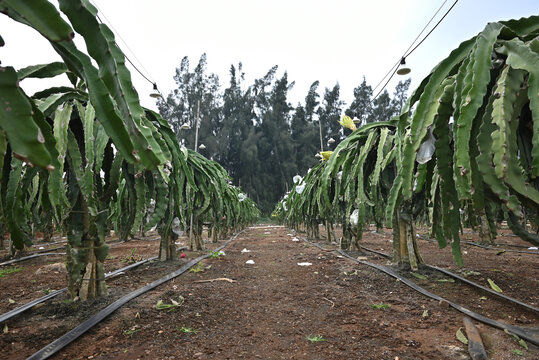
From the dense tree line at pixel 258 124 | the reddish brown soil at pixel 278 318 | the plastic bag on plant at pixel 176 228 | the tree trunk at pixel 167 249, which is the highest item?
the dense tree line at pixel 258 124

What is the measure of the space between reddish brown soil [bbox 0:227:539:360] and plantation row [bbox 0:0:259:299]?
1.59 feet

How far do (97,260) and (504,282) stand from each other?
3.41 meters

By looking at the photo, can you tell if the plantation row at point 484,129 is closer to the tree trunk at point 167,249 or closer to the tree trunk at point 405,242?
the tree trunk at point 405,242

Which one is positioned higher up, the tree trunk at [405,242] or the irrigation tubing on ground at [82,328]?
the tree trunk at [405,242]

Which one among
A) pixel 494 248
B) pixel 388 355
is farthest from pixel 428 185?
pixel 494 248

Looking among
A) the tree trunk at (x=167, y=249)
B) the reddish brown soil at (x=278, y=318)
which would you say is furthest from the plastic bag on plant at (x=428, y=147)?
the tree trunk at (x=167, y=249)

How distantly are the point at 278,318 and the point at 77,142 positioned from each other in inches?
76.5

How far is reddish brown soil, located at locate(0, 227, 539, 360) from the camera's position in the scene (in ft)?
5.11

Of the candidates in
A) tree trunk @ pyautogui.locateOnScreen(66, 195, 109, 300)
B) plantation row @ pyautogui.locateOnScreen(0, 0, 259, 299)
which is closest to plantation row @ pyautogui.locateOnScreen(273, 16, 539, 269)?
plantation row @ pyautogui.locateOnScreen(0, 0, 259, 299)

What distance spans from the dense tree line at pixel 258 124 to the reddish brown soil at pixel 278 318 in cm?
2281

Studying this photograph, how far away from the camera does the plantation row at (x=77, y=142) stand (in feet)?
2.32

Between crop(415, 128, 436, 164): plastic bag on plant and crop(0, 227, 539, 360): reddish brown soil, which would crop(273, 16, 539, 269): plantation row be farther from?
crop(0, 227, 539, 360): reddish brown soil

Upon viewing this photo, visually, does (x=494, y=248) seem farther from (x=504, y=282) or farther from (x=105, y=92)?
(x=105, y=92)

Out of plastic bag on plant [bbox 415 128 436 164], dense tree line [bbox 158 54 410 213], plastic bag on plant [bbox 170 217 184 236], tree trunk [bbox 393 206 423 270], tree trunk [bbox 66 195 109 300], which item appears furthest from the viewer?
dense tree line [bbox 158 54 410 213]
